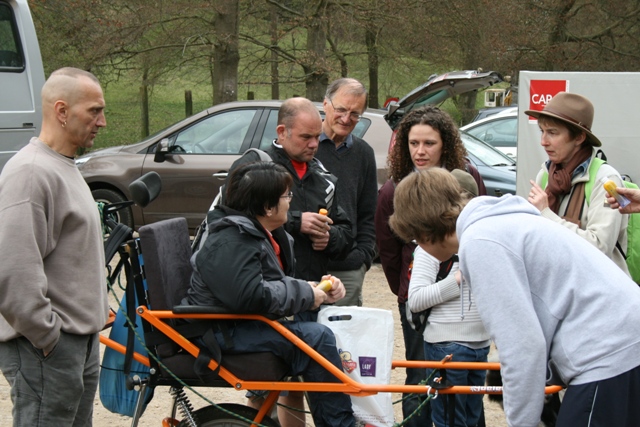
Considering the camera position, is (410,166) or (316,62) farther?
(316,62)

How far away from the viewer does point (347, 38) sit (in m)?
20.0

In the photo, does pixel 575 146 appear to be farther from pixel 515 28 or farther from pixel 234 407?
pixel 515 28

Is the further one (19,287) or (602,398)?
(19,287)

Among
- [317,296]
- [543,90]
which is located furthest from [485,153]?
[317,296]

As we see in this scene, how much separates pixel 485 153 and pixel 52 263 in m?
8.33

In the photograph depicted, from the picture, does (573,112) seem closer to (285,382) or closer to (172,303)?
(285,382)

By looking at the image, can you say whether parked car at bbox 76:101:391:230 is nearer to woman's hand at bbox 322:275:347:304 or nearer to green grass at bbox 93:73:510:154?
woman's hand at bbox 322:275:347:304

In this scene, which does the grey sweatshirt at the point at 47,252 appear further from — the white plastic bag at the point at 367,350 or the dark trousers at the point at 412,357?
the dark trousers at the point at 412,357

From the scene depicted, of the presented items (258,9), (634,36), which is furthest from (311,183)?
(634,36)

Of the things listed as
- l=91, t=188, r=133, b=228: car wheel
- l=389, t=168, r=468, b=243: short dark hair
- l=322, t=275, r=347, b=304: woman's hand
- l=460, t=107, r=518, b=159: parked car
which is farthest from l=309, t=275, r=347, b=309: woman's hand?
l=460, t=107, r=518, b=159: parked car

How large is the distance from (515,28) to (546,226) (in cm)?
2250

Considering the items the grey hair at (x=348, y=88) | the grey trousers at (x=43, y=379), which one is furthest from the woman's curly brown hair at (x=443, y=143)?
the grey trousers at (x=43, y=379)

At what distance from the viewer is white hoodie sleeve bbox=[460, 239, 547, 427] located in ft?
7.95

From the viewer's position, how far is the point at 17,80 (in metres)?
9.40
